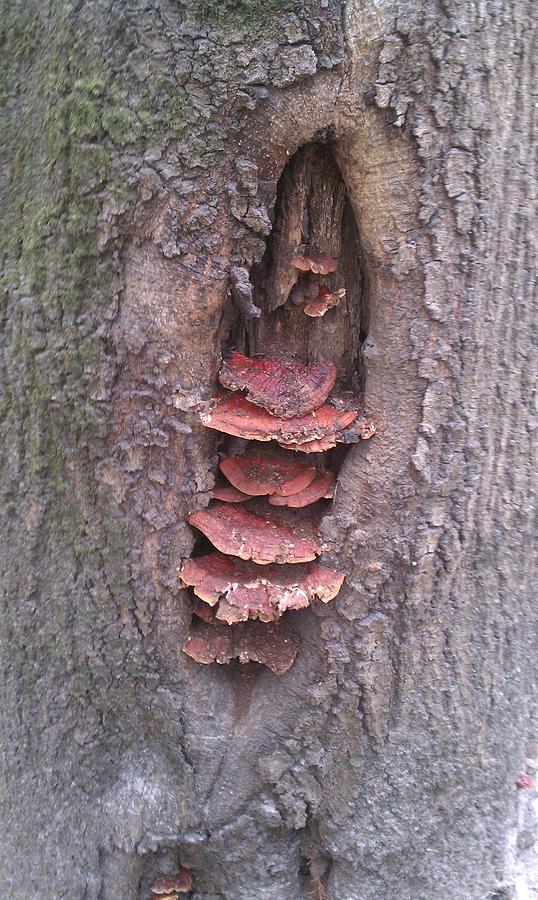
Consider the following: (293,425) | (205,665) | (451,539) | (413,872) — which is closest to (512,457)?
(451,539)

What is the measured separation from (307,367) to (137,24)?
89cm

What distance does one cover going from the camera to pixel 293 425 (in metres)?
1.65

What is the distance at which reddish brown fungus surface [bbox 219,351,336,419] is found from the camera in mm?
1647

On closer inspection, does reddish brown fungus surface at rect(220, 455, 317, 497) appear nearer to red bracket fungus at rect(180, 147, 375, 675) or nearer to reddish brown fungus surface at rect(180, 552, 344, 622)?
red bracket fungus at rect(180, 147, 375, 675)

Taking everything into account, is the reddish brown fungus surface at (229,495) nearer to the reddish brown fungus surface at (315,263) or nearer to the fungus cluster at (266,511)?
the fungus cluster at (266,511)

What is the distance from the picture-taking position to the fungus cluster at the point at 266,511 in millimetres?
1656

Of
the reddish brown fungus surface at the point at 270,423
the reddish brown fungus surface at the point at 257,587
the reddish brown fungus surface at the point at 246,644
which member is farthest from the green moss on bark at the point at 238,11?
the reddish brown fungus surface at the point at 246,644

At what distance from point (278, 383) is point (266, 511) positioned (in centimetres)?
39

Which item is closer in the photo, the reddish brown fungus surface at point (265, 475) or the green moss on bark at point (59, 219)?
the green moss on bark at point (59, 219)

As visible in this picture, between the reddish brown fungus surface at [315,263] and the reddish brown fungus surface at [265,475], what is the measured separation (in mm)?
540

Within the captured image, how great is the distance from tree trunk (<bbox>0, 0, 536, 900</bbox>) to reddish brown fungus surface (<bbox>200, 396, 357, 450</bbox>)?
73mm

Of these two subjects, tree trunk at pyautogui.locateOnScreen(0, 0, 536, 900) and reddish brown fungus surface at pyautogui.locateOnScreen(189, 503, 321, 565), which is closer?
tree trunk at pyautogui.locateOnScreen(0, 0, 536, 900)

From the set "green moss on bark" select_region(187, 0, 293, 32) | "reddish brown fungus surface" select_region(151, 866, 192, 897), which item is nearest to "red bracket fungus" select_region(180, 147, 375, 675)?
"green moss on bark" select_region(187, 0, 293, 32)

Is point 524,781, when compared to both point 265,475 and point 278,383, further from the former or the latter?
point 278,383
